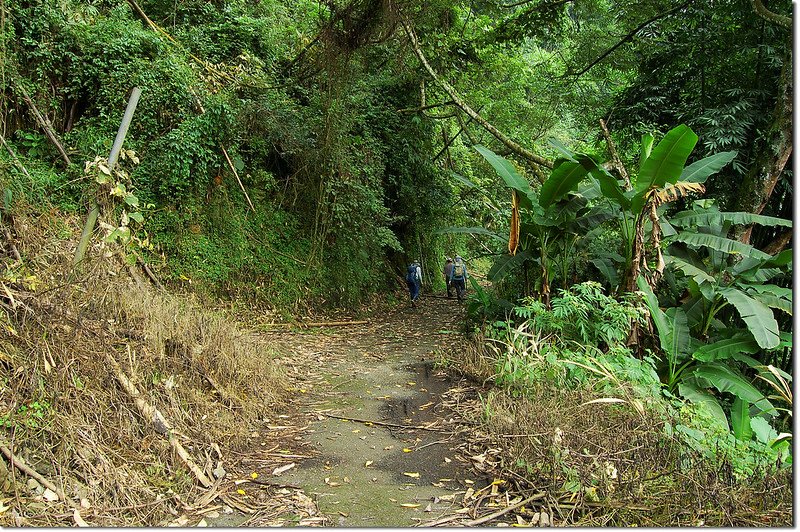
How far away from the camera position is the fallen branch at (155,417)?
12.3 ft

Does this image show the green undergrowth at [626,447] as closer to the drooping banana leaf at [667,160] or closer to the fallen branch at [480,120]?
the drooping banana leaf at [667,160]

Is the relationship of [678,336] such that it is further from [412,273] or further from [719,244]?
[412,273]

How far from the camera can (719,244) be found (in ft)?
21.1

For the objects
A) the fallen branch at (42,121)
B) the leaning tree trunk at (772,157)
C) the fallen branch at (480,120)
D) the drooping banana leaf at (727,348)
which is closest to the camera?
the drooping banana leaf at (727,348)

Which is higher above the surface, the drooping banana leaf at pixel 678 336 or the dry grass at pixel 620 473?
the drooping banana leaf at pixel 678 336

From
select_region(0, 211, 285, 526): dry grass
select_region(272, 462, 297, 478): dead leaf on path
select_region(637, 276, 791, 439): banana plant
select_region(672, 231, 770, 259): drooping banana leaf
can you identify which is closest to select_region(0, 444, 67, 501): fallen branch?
select_region(0, 211, 285, 526): dry grass

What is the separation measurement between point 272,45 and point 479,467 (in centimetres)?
1080

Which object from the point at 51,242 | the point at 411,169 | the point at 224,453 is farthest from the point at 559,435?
the point at 411,169

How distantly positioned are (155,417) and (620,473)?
131 inches

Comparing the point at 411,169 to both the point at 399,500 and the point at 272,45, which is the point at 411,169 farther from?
the point at 399,500

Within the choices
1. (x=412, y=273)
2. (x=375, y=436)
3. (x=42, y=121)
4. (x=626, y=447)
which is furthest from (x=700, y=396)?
(x=42, y=121)

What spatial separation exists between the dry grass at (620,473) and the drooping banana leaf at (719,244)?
3.26 m

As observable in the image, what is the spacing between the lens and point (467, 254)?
819 inches

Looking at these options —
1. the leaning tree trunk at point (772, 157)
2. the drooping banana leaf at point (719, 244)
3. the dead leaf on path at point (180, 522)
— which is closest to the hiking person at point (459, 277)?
the leaning tree trunk at point (772, 157)
